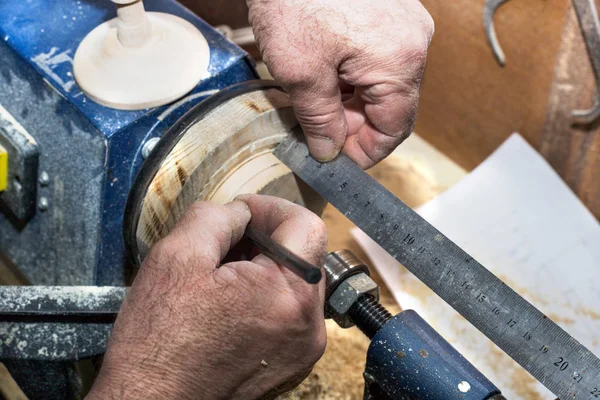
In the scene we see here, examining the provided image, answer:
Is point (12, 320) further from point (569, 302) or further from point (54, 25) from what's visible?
point (569, 302)

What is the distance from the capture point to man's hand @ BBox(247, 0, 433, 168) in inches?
39.8

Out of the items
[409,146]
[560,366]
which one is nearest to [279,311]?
[560,366]

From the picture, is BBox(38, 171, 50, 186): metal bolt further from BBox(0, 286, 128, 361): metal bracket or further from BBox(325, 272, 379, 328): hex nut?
BBox(325, 272, 379, 328): hex nut

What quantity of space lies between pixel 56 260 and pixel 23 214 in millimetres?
101

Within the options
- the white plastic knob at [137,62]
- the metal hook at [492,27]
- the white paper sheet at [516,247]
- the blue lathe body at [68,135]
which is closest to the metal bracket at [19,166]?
the blue lathe body at [68,135]

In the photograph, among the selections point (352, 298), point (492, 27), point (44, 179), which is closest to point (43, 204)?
point (44, 179)

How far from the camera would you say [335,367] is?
1550 mm

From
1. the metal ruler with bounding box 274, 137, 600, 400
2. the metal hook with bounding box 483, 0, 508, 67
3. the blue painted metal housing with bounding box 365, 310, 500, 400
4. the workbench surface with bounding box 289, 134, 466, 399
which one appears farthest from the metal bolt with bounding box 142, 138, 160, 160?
the metal hook with bounding box 483, 0, 508, 67

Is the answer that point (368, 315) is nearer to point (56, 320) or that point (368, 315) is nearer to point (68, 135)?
point (56, 320)

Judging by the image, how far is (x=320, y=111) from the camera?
1.03m

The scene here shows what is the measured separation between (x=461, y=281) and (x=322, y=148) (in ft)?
0.93

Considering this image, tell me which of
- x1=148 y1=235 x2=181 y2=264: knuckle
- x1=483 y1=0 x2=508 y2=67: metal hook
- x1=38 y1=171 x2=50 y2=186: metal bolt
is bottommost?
x1=483 y1=0 x2=508 y2=67: metal hook

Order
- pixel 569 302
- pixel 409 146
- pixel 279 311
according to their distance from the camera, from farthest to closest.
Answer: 1. pixel 409 146
2. pixel 569 302
3. pixel 279 311

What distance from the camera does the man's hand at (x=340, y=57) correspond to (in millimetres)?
1010
